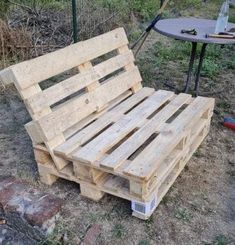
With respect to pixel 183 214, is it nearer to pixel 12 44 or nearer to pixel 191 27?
pixel 191 27

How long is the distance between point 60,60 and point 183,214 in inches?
56.2

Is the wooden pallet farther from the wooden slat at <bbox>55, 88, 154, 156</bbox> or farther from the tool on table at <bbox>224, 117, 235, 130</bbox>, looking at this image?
the tool on table at <bbox>224, 117, 235, 130</bbox>

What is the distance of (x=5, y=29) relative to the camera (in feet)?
14.9

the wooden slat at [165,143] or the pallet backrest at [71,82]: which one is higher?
the pallet backrest at [71,82]

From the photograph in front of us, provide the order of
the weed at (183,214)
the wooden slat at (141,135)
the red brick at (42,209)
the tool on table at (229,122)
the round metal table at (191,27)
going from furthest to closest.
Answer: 1. the tool on table at (229,122)
2. the round metal table at (191,27)
3. the weed at (183,214)
4. the wooden slat at (141,135)
5. the red brick at (42,209)

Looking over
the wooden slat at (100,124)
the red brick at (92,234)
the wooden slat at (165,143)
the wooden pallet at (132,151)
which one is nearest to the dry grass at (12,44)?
the wooden slat at (100,124)

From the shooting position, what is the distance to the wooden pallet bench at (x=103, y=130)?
241cm

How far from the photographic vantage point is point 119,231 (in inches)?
94.1

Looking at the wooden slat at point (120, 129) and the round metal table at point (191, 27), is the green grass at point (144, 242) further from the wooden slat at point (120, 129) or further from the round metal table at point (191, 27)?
the round metal table at point (191, 27)

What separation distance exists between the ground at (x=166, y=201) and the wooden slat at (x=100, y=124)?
1.23 ft

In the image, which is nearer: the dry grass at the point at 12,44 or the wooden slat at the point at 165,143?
the wooden slat at the point at 165,143

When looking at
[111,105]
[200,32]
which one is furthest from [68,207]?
[200,32]

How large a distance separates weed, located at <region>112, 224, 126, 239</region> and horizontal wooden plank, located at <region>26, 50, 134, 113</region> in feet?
3.07

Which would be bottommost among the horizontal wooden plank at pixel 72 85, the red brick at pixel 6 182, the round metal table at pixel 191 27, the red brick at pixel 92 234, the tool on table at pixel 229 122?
the tool on table at pixel 229 122
